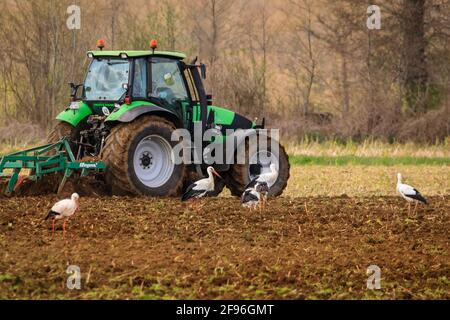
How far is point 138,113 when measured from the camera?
13125mm

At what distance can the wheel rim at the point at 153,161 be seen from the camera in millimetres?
13469

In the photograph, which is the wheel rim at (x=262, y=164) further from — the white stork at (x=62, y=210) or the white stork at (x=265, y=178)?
the white stork at (x=62, y=210)

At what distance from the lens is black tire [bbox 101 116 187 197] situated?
12938 mm

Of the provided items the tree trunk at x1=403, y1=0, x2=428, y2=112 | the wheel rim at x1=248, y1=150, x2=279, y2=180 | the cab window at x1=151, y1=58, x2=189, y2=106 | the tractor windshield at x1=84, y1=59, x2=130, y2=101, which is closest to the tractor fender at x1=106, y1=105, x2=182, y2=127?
the cab window at x1=151, y1=58, x2=189, y2=106

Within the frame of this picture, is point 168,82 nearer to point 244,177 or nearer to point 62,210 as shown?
point 244,177

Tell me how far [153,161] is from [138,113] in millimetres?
885

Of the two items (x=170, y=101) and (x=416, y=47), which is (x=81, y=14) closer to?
(x=416, y=47)

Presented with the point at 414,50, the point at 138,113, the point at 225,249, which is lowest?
the point at 225,249

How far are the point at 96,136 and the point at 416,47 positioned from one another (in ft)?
63.9

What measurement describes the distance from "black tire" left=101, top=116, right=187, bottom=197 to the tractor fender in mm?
139

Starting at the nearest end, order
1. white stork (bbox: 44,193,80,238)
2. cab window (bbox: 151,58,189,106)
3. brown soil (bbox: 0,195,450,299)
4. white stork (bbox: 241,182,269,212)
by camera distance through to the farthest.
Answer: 1. brown soil (bbox: 0,195,450,299)
2. white stork (bbox: 44,193,80,238)
3. white stork (bbox: 241,182,269,212)
4. cab window (bbox: 151,58,189,106)

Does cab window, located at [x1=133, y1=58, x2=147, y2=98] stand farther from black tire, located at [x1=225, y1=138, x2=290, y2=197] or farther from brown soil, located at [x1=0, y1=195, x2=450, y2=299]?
black tire, located at [x1=225, y1=138, x2=290, y2=197]

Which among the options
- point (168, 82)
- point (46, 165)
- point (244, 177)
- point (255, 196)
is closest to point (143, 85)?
point (168, 82)

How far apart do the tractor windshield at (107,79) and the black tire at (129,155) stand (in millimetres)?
702
